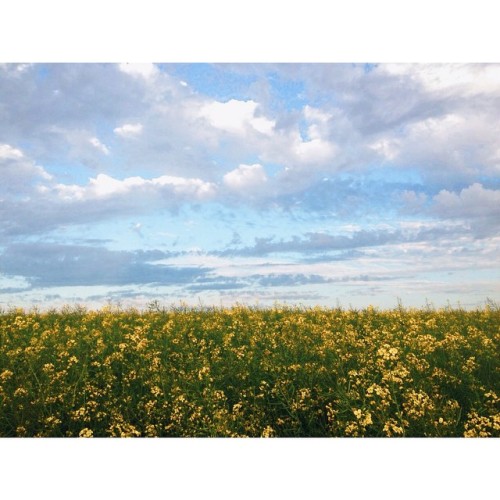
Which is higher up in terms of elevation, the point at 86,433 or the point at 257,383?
the point at 257,383

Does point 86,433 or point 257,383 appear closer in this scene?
point 86,433

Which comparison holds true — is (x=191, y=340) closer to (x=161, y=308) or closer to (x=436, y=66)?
(x=161, y=308)

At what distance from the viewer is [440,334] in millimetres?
6031

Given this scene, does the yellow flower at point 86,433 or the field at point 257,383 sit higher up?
the field at point 257,383

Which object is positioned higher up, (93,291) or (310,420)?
(93,291)

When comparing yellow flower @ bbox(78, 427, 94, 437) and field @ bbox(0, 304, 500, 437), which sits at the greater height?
field @ bbox(0, 304, 500, 437)

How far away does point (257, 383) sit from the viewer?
4.88 m

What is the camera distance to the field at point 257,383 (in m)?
4.48

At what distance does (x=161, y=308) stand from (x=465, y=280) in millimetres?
3287

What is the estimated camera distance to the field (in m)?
4.48
